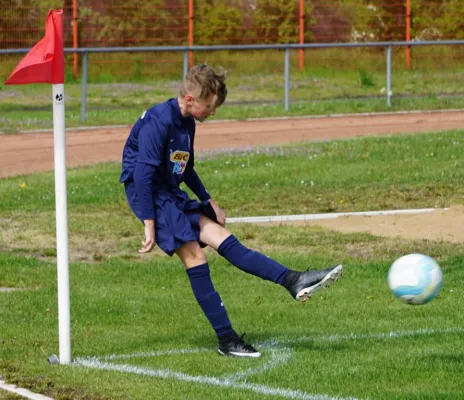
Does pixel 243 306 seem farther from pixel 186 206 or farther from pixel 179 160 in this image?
pixel 179 160

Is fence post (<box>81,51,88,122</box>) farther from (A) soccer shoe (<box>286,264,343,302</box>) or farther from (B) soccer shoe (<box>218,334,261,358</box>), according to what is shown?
(A) soccer shoe (<box>286,264,343,302</box>)

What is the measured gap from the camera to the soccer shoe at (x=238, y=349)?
7.49m

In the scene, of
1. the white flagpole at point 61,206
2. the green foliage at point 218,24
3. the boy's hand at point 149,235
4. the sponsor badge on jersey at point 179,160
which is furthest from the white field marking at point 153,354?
the green foliage at point 218,24

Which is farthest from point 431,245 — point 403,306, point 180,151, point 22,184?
point 22,184

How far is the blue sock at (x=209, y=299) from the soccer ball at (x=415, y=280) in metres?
1.09

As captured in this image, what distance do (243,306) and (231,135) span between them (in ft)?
38.4

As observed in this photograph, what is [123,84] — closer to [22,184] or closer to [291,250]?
[22,184]

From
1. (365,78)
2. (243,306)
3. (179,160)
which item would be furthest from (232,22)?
(179,160)

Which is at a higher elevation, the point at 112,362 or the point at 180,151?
the point at 180,151

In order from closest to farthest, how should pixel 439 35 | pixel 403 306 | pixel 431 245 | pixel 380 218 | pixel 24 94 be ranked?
1. pixel 403 306
2. pixel 431 245
3. pixel 380 218
4. pixel 24 94
5. pixel 439 35

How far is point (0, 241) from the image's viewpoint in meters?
12.2

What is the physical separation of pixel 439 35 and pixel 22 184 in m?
17.8

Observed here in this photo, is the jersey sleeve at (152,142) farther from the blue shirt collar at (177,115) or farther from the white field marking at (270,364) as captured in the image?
the white field marking at (270,364)

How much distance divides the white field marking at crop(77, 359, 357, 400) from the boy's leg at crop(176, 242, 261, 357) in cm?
54
